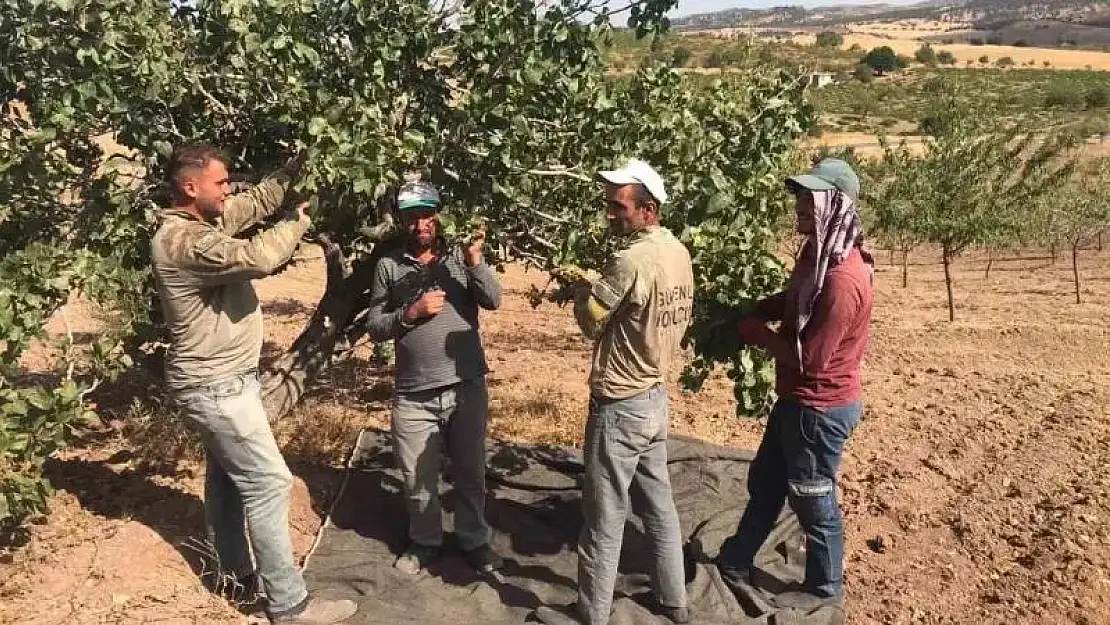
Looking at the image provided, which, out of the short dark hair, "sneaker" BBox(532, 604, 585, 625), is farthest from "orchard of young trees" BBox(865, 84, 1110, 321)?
the short dark hair

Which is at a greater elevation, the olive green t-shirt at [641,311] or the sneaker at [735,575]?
the olive green t-shirt at [641,311]

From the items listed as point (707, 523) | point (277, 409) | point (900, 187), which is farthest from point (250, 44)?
point (900, 187)

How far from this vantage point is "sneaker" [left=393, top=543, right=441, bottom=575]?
14.6 ft

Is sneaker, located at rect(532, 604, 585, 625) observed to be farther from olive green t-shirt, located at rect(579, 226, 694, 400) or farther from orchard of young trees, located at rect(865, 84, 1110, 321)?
orchard of young trees, located at rect(865, 84, 1110, 321)

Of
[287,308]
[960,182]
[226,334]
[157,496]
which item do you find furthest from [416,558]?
[960,182]

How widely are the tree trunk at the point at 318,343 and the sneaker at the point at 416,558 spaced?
1.75m

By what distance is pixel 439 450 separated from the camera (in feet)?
14.5

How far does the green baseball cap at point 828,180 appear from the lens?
12.3 ft

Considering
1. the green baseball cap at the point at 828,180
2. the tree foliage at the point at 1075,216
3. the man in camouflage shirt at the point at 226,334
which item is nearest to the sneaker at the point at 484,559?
the man in camouflage shirt at the point at 226,334

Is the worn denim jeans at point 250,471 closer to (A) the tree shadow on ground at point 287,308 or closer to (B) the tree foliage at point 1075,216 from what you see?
(A) the tree shadow on ground at point 287,308

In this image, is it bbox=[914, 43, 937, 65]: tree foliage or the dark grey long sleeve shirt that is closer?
the dark grey long sleeve shirt

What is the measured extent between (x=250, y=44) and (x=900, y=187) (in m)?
12.0

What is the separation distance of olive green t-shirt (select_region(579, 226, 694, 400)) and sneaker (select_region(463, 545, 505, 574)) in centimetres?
133

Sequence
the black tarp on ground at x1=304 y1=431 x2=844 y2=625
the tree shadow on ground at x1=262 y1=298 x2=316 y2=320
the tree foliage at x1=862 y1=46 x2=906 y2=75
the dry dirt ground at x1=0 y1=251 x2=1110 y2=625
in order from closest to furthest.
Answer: the black tarp on ground at x1=304 y1=431 x2=844 y2=625
the dry dirt ground at x1=0 y1=251 x2=1110 y2=625
the tree shadow on ground at x1=262 y1=298 x2=316 y2=320
the tree foliage at x1=862 y1=46 x2=906 y2=75
